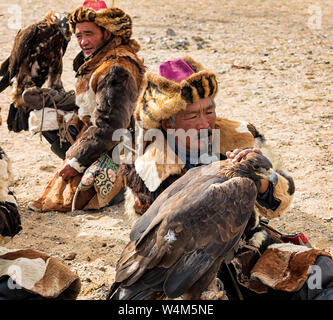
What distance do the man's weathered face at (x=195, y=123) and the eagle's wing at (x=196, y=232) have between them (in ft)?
2.00

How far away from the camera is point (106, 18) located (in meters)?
4.60

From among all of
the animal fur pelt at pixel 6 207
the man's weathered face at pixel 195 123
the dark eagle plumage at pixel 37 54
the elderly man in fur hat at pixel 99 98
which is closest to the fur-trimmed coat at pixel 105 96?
the elderly man in fur hat at pixel 99 98

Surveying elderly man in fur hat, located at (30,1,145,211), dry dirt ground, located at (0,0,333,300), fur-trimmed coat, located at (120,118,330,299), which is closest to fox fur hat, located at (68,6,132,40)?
elderly man in fur hat, located at (30,1,145,211)

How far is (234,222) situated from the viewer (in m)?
2.59

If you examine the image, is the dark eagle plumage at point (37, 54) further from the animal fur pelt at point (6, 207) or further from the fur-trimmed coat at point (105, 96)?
the animal fur pelt at point (6, 207)

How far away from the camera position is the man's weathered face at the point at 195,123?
3.16 meters

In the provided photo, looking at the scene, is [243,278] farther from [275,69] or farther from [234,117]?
[275,69]

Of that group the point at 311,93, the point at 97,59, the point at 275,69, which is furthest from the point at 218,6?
the point at 97,59

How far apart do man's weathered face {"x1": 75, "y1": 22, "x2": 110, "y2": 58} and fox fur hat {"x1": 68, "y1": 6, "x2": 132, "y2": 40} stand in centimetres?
6

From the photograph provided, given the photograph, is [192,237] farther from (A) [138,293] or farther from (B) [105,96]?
(B) [105,96]

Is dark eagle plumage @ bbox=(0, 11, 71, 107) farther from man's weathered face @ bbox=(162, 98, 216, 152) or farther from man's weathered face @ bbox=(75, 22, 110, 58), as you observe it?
man's weathered face @ bbox=(162, 98, 216, 152)

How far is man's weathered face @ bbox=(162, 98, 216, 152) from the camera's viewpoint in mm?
3156

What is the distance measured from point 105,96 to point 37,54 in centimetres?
141

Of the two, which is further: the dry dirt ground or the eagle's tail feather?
the dry dirt ground
